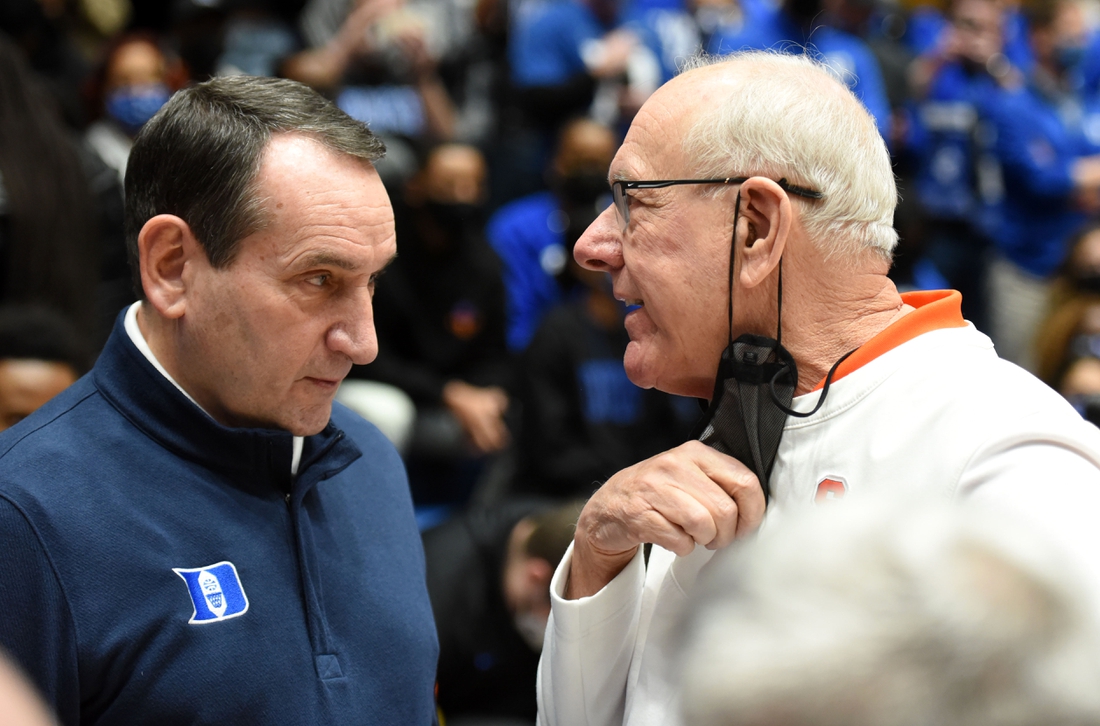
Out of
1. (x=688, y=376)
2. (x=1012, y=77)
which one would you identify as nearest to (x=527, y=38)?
(x=1012, y=77)

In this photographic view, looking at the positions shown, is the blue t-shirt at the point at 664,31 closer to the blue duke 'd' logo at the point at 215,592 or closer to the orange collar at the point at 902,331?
the orange collar at the point at 902,331

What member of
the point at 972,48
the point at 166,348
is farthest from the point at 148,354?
the point at 972,48

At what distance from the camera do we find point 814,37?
6449 mm

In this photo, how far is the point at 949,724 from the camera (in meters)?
0.72

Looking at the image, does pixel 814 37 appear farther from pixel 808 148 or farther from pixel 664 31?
pixel 808 148

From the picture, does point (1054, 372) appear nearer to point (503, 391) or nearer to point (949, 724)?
point (503, 391)

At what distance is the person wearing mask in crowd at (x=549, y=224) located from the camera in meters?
5.41

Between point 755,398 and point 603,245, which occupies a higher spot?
point 603,245

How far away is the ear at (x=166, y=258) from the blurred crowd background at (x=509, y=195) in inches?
64.4

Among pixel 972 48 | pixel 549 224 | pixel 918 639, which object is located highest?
pixel 918 639

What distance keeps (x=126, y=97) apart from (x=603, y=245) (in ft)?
11.8

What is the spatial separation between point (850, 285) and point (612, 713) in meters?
0.79

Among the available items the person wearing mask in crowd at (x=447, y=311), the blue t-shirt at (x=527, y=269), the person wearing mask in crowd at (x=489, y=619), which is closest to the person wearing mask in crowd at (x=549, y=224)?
the blue t-shirt at (x=527, y=269)

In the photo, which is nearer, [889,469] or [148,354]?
[889,469]
